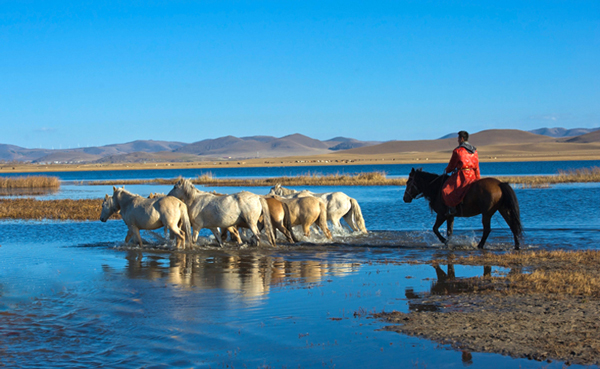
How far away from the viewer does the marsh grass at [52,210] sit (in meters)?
20.4

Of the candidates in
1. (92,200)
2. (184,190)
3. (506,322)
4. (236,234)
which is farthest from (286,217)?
(92,200)

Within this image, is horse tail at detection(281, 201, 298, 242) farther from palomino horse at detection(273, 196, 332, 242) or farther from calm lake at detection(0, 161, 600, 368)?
calm lake at detection(0, 161, 600, 368)

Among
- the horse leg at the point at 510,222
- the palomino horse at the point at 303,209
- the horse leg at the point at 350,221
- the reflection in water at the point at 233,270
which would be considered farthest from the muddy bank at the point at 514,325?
the horse leg at the point at 350,221

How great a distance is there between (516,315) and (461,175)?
5880 mm

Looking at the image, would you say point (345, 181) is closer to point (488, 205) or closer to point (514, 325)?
point (488, 205)

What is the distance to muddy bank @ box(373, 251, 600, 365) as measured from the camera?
5184 millimetres

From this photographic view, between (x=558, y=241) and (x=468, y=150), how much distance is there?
134 inches

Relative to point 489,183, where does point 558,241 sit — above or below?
below

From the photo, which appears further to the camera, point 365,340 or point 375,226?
point 375,226

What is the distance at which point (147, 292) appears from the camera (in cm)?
823

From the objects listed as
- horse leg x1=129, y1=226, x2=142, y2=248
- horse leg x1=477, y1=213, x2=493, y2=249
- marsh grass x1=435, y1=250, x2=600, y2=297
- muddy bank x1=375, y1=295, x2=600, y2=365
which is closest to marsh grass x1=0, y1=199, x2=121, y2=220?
horse leg x1=129, y1=226, x2=142, y2=248

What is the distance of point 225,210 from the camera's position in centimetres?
1238

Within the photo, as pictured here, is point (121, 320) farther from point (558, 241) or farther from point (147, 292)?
point (558, 241)

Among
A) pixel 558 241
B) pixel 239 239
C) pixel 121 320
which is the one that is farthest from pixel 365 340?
pixel 558 241
